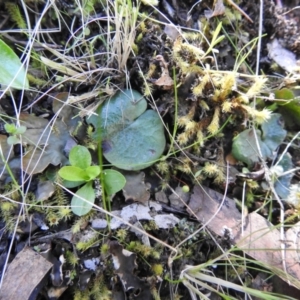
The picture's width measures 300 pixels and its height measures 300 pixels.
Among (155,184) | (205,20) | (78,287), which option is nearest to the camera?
(78,287)

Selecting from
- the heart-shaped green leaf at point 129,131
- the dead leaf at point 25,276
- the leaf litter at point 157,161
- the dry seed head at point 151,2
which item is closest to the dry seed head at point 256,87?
the leaf litter at point 157,161

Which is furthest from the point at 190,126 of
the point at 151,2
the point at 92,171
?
the point at 151,2

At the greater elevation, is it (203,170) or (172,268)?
(203,170)

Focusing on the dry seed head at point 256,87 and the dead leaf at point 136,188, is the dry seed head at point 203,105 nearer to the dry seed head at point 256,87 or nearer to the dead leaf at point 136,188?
the dry seed head at point 256,87

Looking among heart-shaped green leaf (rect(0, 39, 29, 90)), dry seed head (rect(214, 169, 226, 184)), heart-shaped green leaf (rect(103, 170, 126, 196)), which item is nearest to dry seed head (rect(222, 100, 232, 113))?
dry seed head (rect(214, 169, 226, 184))

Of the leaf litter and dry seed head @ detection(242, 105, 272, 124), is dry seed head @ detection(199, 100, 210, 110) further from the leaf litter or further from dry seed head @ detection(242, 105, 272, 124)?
dry seed head @ detection(242, 105, 272, 124)

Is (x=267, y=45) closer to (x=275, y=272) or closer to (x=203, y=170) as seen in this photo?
(x=203, y=170)

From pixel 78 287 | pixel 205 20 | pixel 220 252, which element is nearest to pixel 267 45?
pixel 205 20
